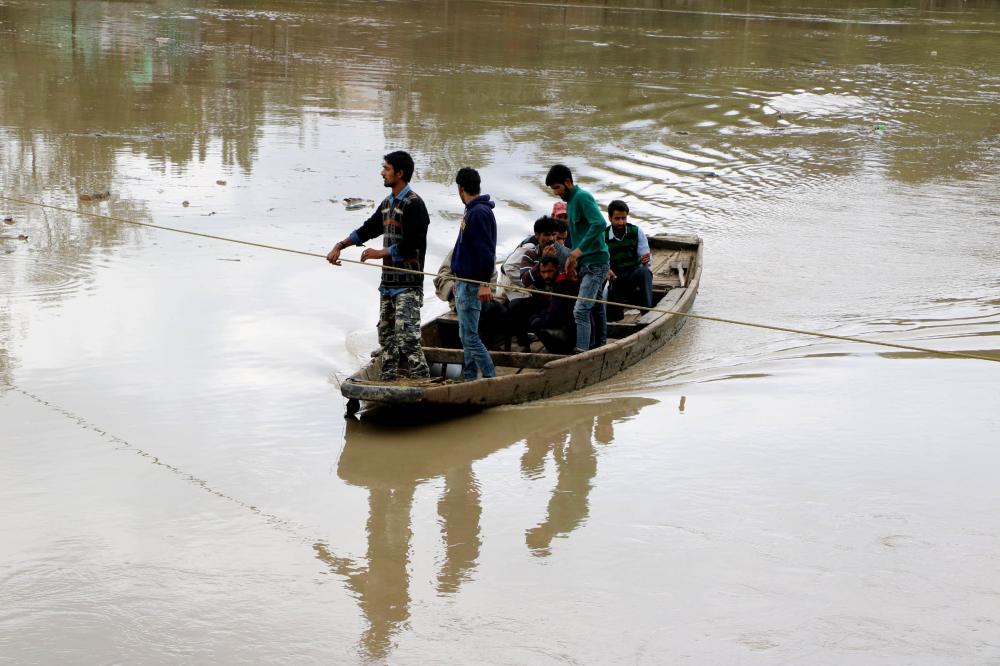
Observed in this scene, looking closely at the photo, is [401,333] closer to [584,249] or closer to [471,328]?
[471,328]

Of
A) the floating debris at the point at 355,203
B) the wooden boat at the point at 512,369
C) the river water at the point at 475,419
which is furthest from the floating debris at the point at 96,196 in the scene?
the wooden boat at the point at 512,369

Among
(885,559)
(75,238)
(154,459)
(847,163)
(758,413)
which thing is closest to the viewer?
(885,559)

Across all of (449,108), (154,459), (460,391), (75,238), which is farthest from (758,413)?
(449,108)

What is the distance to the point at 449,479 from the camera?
7.20m

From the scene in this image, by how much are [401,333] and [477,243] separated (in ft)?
2.60

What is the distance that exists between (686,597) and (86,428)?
4.14 meters

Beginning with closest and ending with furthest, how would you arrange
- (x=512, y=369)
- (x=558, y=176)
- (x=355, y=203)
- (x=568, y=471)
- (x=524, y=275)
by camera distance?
1. (x=568, y=471)
2. (x=558, y=176)
3. (x=512, y=369)
4. (x=524, y=275)
5. (x=355, y=203)

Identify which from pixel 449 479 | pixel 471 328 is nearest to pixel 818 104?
pixel 471 328

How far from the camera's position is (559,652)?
17.2ft

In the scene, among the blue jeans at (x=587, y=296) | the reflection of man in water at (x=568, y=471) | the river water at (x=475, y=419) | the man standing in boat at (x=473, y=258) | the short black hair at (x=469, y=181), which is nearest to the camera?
the river water at (x=475, y=419)

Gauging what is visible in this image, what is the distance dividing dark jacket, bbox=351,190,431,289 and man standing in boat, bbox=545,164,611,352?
3.84 feet

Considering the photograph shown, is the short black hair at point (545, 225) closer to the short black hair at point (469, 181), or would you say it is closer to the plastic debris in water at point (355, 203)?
the short black hair at point (469, 181)

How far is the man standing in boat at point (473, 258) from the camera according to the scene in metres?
7.59

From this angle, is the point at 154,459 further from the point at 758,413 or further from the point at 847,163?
the point at 847,163
